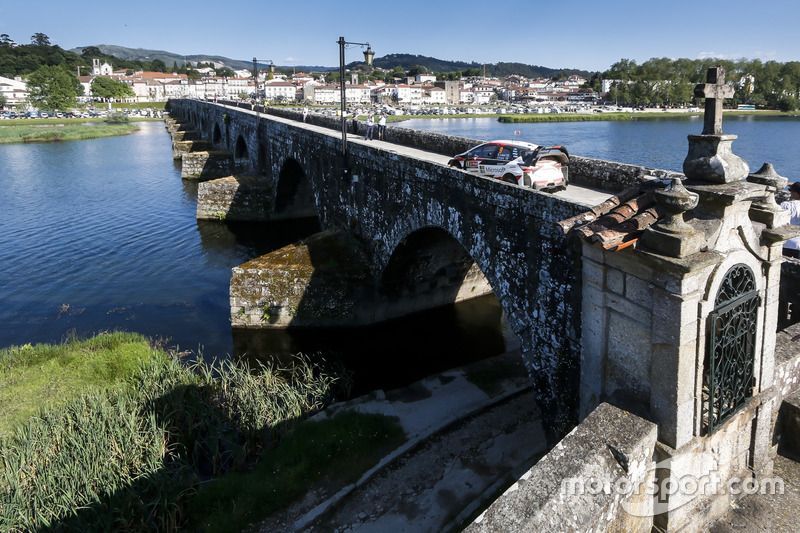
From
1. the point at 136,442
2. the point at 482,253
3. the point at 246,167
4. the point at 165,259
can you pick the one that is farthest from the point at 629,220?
the point at 246,167

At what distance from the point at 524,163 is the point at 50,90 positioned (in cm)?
12216

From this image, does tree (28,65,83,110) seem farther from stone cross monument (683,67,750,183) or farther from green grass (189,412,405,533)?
stone cross monument (683,67,750,183)

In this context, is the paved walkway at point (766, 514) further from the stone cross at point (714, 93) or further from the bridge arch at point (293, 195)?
the bridge arch at point (293, 195)

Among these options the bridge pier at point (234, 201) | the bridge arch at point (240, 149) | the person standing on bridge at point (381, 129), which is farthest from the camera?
the bridge arch at point (240, 149)

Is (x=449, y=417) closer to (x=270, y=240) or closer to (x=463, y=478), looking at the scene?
(x=463, y=478)

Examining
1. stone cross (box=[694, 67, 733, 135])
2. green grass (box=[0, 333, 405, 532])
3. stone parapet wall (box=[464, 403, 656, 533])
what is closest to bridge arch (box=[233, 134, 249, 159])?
green grass (box=[0, 333, 405, 532])

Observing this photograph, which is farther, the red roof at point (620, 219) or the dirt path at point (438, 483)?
the dirt path at point (438, 483)

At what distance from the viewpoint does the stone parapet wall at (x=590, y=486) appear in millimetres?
4660

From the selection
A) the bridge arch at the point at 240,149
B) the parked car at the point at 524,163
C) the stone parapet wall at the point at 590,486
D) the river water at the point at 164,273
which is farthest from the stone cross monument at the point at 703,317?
the bridge arch at the point at 240,149

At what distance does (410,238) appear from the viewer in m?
14.9

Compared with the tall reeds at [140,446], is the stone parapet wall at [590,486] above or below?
above

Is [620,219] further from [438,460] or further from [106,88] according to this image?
[106,88]

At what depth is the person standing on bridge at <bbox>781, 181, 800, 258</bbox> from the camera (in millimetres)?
9281

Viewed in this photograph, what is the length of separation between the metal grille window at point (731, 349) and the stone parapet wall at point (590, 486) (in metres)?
0.79
